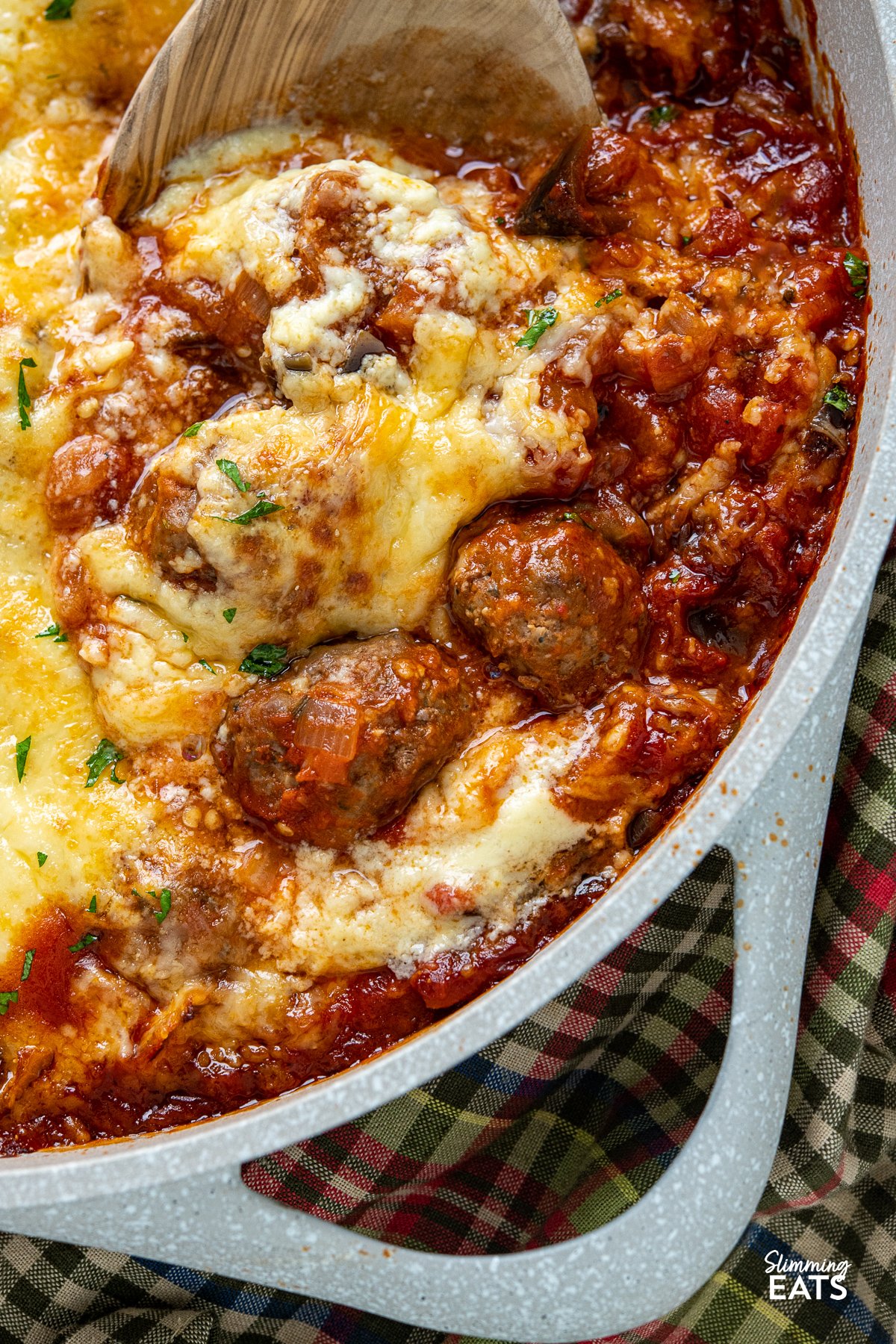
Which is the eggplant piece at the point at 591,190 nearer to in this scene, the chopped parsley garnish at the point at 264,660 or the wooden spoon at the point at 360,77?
the wooden spoon at the point at 360,77

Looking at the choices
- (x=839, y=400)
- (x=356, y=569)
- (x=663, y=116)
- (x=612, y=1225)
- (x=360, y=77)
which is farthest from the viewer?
(x=663, y=116)

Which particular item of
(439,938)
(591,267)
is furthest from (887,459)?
(439,938)

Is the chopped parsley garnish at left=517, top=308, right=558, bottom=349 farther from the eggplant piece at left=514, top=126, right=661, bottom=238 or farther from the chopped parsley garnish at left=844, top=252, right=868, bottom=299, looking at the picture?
the chopped parsley garnish at left=844, top=252, right=868, bottom=299

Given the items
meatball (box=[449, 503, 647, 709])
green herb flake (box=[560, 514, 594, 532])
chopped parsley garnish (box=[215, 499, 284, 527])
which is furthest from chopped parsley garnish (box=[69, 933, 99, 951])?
green herb flake (box=[560, 514, 594, 532])

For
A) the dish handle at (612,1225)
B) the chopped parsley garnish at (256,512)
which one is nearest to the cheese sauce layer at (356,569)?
the chopped parsley garnish at (256,512)

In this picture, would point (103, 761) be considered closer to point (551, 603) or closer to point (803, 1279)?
point (551, 603)

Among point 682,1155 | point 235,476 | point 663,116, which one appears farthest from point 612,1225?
point 663,116

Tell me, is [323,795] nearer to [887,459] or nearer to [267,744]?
[267,744]
